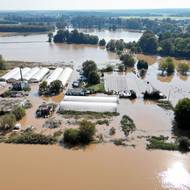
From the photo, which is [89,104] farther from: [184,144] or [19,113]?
[184,144]

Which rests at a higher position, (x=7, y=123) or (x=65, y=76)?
(x=7, y=123)

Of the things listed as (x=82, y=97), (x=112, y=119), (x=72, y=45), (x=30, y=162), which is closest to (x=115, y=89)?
(x=82, y=97)

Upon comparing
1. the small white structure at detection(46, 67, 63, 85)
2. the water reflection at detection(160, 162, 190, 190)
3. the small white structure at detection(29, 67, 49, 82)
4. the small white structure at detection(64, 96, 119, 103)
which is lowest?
the water reflection at detection(160, 162, 190, 190)

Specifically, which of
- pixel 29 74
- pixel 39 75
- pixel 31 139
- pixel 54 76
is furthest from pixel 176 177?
pixel 29 74

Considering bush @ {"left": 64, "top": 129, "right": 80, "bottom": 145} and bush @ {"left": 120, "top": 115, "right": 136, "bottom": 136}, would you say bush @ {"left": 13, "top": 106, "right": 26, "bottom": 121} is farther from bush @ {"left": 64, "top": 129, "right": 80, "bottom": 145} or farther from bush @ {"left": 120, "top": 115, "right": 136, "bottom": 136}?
bush @ {"left": 120, "top": 115, "right": 136, "bottom": 136}

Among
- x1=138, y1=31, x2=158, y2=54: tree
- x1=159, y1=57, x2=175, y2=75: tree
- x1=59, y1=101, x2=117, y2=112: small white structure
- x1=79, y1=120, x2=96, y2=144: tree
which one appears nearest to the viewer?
x1=79, y1=120, x2=96, y2=144: tree

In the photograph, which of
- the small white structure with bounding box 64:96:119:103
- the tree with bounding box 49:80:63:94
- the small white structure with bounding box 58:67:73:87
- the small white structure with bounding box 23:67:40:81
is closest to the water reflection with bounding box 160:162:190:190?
the small white structure with bounding box 64:96:119:103

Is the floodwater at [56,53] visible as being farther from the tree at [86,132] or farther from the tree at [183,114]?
the tree at [86,132]
